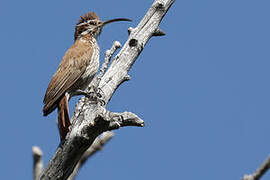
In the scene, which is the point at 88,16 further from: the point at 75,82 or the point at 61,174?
the point at 61,174

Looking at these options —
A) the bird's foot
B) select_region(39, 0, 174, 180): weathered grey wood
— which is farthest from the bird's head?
the bird's foot

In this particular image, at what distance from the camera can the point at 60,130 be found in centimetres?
492

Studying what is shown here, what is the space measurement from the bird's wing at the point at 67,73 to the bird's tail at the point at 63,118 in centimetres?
14

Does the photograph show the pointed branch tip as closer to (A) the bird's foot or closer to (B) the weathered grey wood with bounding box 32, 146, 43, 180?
(A) the bird's foot

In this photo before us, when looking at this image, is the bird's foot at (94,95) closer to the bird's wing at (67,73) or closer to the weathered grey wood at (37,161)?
the weathered grey wood at (37,161)

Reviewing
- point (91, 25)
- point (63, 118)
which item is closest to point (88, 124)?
point (63, 118)

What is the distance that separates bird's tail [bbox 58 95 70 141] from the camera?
489 centimetres

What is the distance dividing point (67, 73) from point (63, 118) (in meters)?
1.26

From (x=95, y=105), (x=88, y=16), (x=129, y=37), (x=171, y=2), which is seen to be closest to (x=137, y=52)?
(x=129, y=37)

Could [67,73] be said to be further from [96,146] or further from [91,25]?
[96,146]

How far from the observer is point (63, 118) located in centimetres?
514

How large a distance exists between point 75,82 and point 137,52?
5.30ft

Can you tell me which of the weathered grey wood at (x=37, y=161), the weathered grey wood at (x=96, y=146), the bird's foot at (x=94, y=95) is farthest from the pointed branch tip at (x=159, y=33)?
the weathered grey wood at (x=37, y=161)

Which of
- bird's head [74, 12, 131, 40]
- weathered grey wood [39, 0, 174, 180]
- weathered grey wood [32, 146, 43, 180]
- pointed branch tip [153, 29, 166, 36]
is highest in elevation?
bird's head [74, 12, 131, 40]
